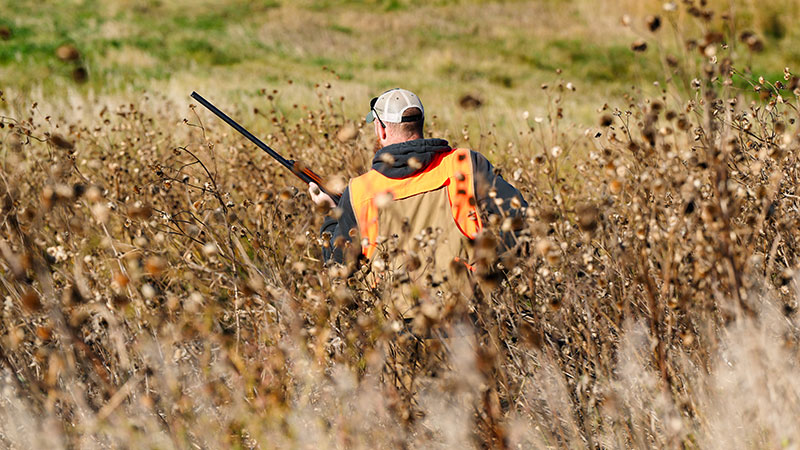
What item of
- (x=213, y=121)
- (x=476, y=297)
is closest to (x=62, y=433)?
(x=476, y=297)

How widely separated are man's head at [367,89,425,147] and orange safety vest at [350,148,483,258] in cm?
25

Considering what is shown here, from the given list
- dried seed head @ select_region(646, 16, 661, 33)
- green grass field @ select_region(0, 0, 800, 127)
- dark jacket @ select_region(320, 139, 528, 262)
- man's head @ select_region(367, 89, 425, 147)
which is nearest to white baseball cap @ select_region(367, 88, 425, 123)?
man's head @ select_region(367, 89, 425, 147)

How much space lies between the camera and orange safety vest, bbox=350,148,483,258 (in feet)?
9.64

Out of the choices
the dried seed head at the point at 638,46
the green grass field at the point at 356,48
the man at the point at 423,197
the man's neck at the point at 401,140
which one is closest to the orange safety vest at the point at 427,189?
the man at the point at 423,197

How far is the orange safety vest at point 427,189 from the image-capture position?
2.94 m

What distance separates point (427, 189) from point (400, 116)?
411 mm

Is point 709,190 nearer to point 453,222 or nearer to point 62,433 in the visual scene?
point 453,222

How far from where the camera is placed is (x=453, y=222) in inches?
115

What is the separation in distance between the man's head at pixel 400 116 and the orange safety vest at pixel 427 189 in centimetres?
25

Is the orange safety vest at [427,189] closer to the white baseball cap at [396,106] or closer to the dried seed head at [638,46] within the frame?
the white baseball cap at [396,106]

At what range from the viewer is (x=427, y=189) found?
2.97 m

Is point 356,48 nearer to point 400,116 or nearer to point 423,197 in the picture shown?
point 400,116

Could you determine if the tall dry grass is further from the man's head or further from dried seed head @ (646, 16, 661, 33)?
the man's head

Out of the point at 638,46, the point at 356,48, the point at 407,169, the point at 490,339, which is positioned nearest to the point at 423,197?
the point at 407,169
